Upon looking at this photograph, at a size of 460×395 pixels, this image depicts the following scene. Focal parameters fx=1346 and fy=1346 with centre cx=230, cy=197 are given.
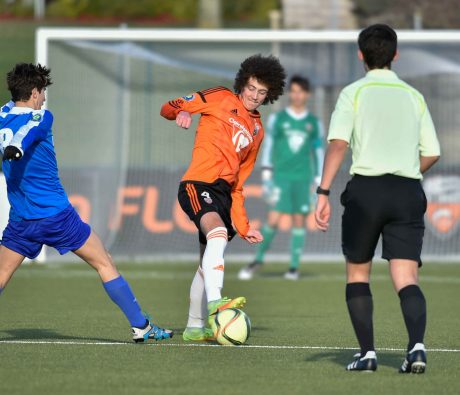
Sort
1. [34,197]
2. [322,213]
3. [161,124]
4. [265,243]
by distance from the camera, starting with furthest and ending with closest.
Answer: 1. [161,124]
2. [265,243]
3. [34,197]
4. [322,213]

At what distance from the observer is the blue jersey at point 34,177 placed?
8.57 metres

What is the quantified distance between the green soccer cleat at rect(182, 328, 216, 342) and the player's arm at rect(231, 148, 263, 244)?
28.8 inches

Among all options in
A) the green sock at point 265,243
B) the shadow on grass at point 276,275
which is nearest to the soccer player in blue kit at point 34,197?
the green sock at point 265,243

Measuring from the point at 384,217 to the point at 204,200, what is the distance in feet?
6.58

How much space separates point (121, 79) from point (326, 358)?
11.1m

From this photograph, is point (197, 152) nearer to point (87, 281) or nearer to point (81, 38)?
point (87, 281)

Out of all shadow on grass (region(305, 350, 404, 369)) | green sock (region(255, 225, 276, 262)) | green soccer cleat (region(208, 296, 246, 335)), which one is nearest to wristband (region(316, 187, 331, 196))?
shadow on grass (region(305, 350, 404, 369))

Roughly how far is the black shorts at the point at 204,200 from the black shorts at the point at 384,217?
179 centimetres

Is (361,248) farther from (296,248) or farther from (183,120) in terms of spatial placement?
(296,248)

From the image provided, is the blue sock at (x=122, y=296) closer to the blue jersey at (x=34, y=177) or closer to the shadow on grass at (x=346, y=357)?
the blue jersey at (x=34, y=177)

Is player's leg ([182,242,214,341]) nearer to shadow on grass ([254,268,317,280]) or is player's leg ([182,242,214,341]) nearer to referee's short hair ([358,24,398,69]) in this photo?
referee's short hair ([358,24,398,69])

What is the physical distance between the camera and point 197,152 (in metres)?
9.36

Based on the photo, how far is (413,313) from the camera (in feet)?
24.5

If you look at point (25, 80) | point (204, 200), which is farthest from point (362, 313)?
point (25, 80)
